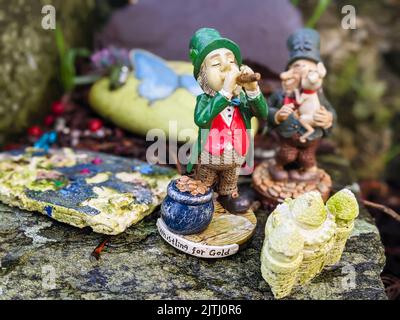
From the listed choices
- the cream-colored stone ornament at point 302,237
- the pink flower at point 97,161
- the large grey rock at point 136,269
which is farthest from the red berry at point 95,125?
the cream-colored stone ornament at point 302,237

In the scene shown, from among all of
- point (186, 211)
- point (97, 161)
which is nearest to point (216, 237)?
point (186, 211)

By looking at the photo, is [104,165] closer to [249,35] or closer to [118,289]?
[118,289]

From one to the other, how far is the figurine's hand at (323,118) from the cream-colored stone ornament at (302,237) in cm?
43

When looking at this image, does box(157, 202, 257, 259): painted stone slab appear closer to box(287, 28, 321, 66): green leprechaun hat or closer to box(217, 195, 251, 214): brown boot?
box(217, 195, 251, 214): brown boot

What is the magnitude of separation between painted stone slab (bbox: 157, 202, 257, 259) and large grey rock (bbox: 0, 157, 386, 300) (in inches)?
1.8

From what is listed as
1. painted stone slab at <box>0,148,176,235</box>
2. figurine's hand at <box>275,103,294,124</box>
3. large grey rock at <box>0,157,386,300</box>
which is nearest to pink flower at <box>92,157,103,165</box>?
painted stone slab at <box>0,148,176,235</box>

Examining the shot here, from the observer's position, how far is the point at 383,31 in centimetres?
418

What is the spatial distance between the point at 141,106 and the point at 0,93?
0.73 meters

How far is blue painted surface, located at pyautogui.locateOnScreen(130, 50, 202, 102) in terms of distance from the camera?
2961mm

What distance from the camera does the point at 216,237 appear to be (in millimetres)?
2084

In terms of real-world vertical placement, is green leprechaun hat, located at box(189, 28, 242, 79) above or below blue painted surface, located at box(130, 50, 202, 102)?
above

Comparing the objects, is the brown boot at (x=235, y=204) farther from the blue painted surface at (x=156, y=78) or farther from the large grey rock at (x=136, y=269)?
the blue painted surface at (x=156, y=78)

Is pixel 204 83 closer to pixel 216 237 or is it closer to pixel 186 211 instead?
pixel 186 211

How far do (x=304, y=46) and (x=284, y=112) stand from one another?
11.4 inches
